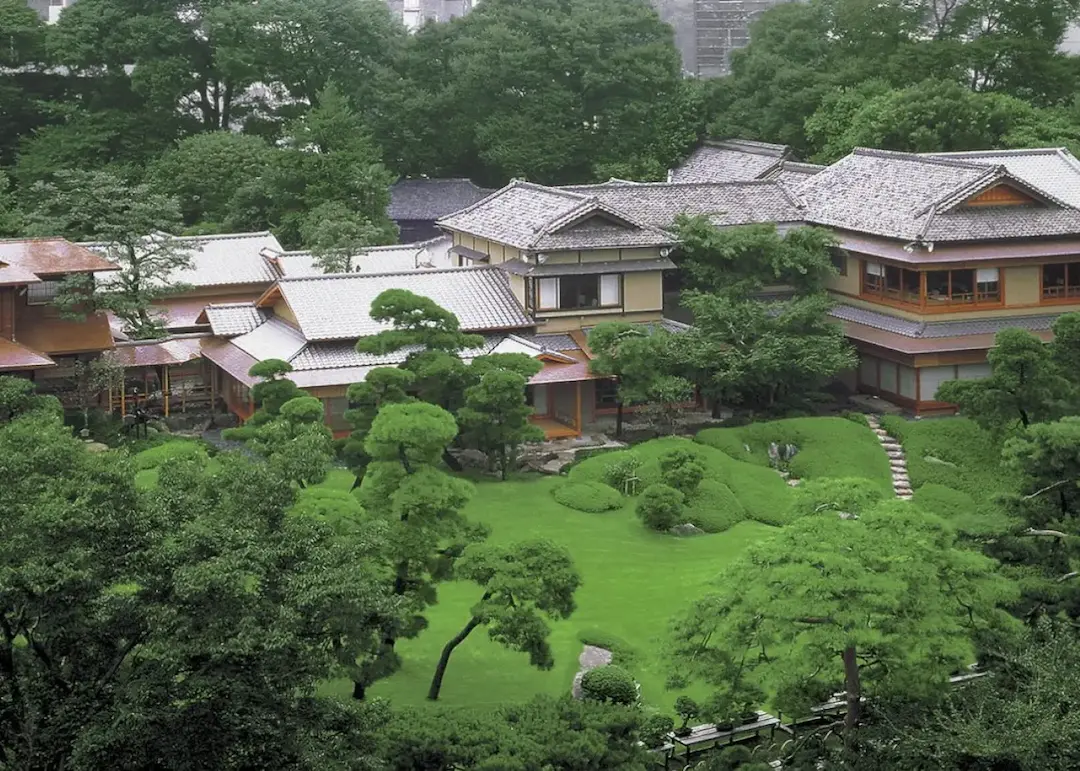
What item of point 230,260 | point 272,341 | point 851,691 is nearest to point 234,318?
point 272,341

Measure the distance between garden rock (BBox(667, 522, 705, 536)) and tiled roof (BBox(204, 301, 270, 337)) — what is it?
13353mm

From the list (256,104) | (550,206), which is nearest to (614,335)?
(550,206)

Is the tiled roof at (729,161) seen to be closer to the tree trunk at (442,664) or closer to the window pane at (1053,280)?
the window pane at (1053,280)

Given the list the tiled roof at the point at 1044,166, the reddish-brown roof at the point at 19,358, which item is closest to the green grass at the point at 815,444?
the tiled roof at the point at 1044,166

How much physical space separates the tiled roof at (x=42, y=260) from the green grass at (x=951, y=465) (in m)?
18.6

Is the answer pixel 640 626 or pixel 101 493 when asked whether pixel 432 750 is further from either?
pixel 640 626

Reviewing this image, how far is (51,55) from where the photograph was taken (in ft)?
204

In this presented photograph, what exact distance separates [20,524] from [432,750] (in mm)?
5412

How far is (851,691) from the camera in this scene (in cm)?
2191

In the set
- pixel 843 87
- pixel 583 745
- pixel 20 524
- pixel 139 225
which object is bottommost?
pixel 583 745

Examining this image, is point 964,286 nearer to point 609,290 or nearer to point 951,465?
point 951,465

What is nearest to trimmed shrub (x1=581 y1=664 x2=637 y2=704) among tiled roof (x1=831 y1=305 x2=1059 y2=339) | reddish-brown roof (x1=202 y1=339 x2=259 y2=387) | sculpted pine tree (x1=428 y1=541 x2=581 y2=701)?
sculpted pine tree (x1=428 y1=541 x2=581 y2=701)

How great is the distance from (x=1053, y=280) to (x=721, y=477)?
1174 cm

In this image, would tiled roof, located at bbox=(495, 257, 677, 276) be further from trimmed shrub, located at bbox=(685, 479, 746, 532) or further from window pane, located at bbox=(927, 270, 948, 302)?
trimmed shrub, located at bbox=(685, 479, 746, 532)
